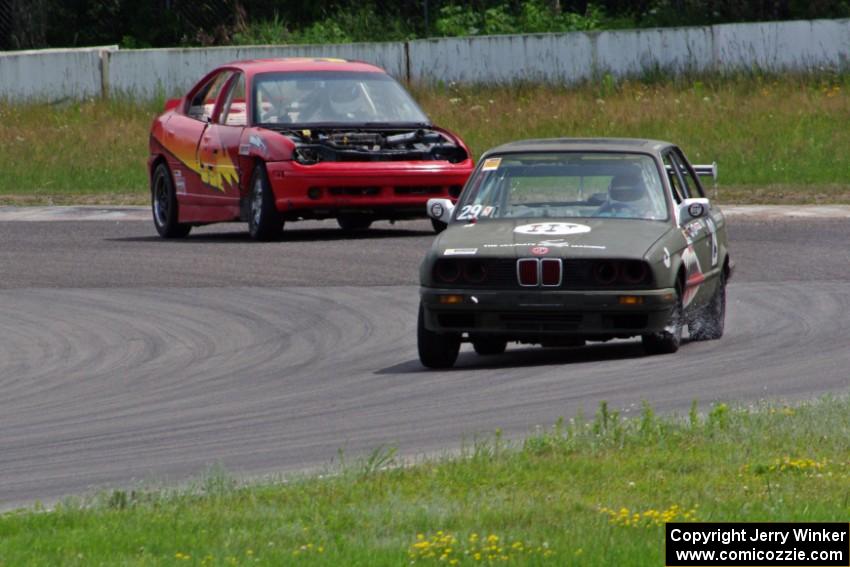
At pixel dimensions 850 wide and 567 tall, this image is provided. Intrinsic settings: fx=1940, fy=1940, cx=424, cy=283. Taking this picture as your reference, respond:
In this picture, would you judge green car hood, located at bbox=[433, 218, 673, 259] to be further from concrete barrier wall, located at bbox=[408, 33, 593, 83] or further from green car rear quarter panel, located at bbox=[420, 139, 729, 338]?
concrete barrier wall, located at bbox=[408, 33, 593, 83]

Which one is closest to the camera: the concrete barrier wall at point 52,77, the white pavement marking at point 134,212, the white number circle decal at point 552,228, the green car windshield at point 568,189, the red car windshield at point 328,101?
the white number circle decal at point 552,228

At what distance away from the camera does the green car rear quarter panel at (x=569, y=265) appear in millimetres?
10758

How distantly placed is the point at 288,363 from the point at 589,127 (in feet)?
52.8

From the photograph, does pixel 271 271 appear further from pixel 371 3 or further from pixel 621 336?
pixel 371 3

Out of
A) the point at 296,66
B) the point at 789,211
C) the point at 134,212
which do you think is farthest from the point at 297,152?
the point at 789,211

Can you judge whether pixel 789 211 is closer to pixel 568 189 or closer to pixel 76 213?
pixel 76 213

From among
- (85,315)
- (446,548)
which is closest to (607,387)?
(446,548)

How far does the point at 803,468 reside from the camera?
7449 mm

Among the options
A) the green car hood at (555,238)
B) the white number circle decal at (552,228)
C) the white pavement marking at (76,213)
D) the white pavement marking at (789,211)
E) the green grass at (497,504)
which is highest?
the white number circle decal at (552,228)

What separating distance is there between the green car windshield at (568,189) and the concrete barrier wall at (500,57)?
17.8 meters

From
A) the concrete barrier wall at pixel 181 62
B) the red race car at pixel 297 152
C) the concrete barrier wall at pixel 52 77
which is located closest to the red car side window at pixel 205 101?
the red race car at pixel 297 152

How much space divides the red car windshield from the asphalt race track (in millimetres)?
1281

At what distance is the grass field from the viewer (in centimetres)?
2452

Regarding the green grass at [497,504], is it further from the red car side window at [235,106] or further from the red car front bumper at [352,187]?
the red car side window at [235,106]
